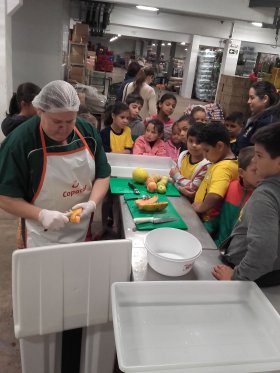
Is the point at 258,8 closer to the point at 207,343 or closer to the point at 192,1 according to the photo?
the point at 192,1

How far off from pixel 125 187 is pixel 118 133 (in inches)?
38.8

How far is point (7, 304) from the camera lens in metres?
2.24

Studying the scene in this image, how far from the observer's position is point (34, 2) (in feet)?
22.9

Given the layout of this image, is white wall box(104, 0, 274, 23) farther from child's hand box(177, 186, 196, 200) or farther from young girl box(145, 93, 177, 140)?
child's hand box(177, 186, 196, 200)

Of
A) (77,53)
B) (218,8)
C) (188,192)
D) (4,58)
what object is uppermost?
(218,8)

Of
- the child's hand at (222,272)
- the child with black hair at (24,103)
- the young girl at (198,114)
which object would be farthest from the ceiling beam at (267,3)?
the child's hand at (222,272)

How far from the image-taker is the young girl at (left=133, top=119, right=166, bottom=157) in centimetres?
285

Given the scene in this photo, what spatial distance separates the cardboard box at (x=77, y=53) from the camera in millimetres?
7922

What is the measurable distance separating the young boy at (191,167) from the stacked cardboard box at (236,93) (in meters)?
6.04

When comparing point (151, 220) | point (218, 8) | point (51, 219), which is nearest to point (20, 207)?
point (51, 219)

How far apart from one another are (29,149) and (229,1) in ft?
21.8

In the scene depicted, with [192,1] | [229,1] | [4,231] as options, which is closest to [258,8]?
[229,1]

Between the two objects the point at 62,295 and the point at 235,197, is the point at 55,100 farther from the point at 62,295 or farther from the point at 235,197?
the point at 235,197

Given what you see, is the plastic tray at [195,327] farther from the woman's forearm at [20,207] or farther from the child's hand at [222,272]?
the woman's forearm at [20,207]
